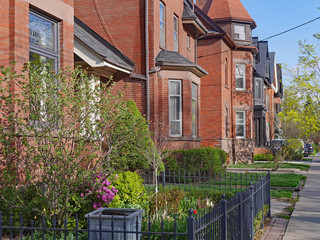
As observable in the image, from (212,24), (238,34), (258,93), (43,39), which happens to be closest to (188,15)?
(212,24)

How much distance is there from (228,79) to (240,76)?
1676 mm

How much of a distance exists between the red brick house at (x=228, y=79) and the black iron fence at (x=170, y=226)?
17.9 m

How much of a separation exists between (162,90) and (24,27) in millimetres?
9687

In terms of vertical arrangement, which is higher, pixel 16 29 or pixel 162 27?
pixel 162 27

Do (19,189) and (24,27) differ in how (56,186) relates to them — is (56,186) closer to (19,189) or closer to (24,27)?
(19,189)

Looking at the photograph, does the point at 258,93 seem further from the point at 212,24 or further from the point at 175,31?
the point at 175,31

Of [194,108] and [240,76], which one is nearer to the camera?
[194,108]

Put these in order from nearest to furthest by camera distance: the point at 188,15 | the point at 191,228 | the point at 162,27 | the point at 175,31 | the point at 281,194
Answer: the point at 191,228 < the point at 281,194 < the point at 162,27 < the point at 175,31 < the point at 188,15

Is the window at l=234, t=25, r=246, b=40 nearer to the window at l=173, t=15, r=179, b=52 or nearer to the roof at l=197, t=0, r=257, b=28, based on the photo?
the roof at l=197, t=0, r=257, b=28

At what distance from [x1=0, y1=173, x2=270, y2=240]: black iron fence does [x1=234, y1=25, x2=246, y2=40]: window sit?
74.6 feet

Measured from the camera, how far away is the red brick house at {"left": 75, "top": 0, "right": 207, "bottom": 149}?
1689 centimetres

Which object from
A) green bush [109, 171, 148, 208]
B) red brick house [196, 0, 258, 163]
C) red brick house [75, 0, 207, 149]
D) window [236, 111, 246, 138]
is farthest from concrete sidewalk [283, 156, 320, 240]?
window [236, 111, 246, 138]

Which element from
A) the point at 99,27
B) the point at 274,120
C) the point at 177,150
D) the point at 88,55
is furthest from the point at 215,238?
the point at 274,120

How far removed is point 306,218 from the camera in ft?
31.7
